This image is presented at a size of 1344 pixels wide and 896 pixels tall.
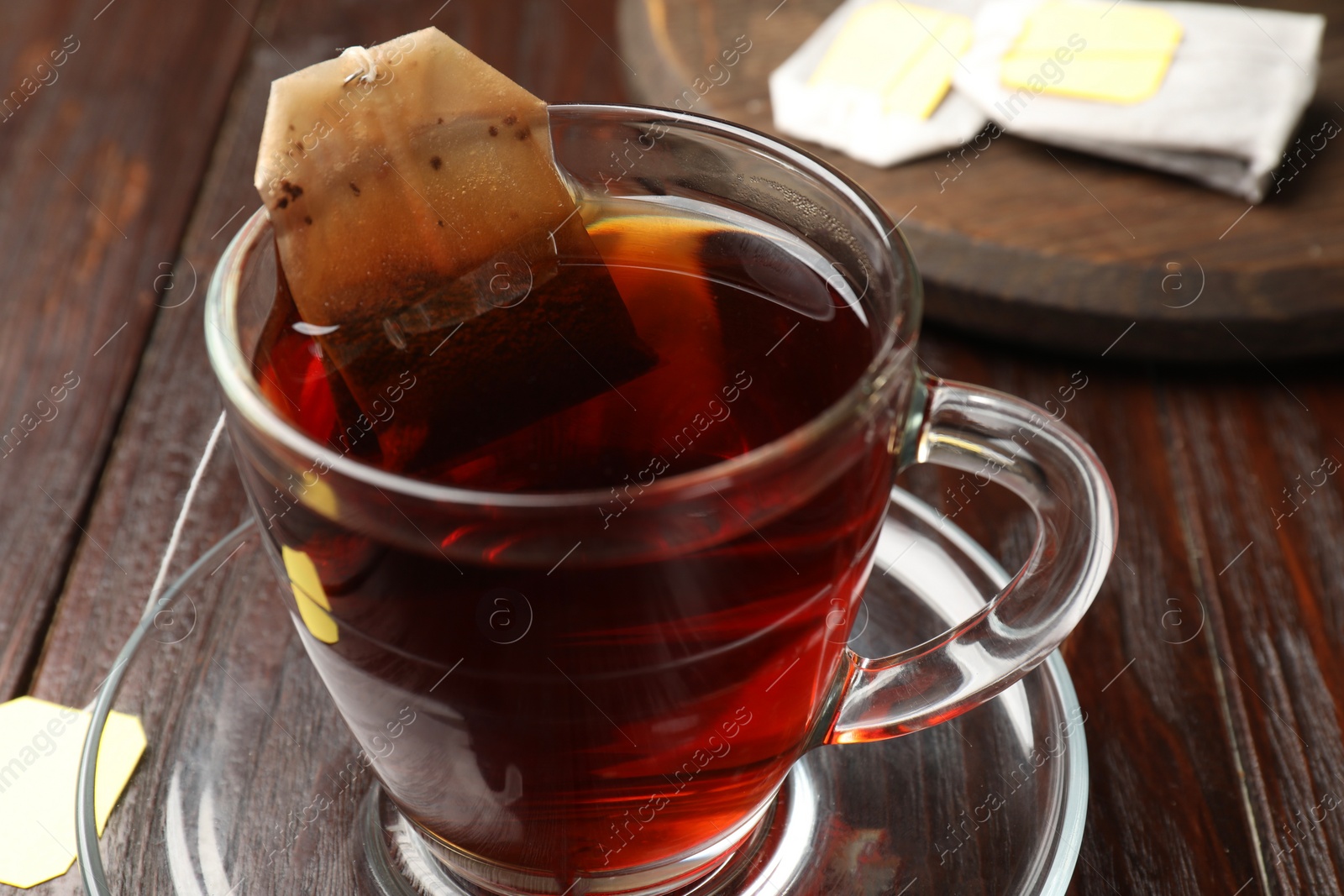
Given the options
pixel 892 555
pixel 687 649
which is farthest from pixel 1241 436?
pixel 687 649

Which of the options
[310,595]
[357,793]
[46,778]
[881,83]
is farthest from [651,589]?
[881,83]

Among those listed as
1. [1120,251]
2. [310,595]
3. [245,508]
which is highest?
[310,595]

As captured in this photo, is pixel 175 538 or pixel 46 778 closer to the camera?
pixel 46 778

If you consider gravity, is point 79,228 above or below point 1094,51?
above

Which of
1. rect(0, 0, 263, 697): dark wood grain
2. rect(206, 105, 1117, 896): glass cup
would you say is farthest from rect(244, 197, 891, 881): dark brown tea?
rect(0, 0, 263, 697): dark wood grain

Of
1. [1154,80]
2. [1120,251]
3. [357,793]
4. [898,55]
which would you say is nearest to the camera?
[357,793]

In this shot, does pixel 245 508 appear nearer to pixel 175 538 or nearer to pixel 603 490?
pixel 175 538
